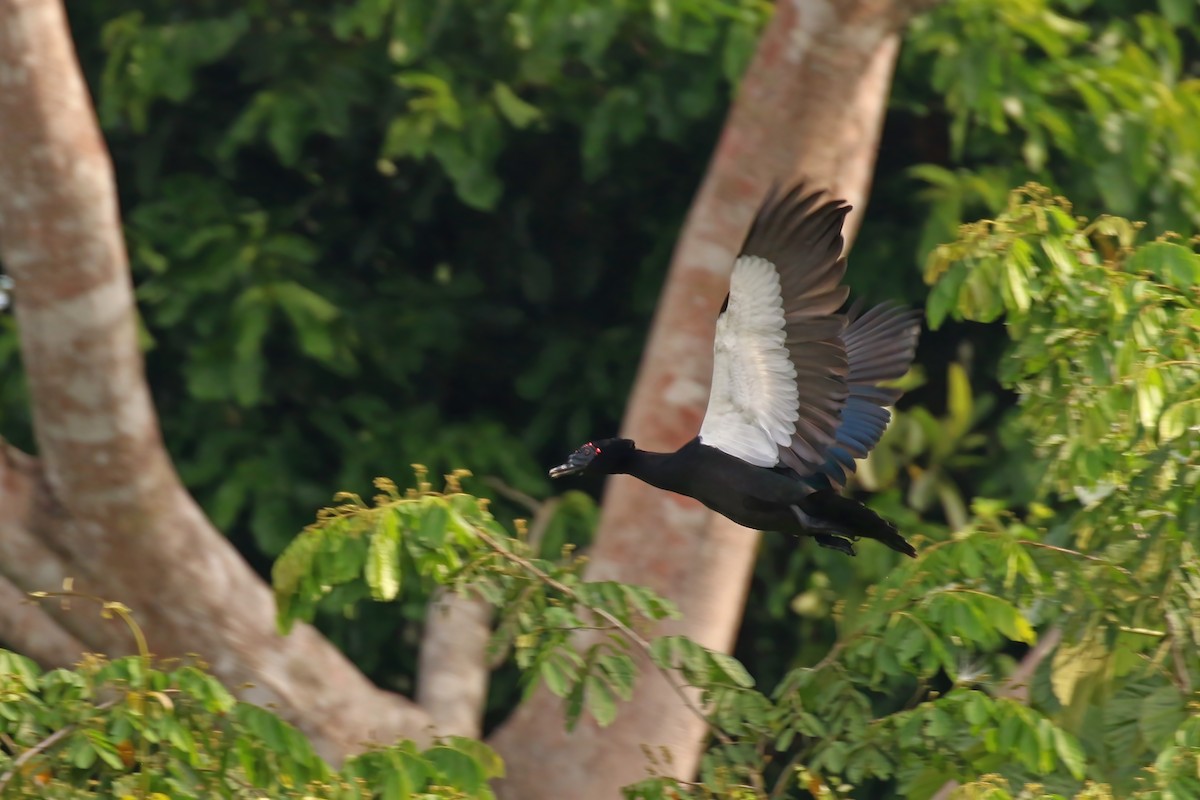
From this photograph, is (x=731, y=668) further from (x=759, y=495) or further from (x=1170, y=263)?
(x=1170, y=263)

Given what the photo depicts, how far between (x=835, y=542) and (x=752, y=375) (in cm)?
55

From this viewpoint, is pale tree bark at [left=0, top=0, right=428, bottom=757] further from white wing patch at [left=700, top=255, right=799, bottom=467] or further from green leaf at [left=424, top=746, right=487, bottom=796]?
white wing patch at [left=700, top=255, right=799, bottom=467]

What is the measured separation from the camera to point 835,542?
405 cm

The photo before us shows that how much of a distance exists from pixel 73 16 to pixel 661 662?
426cm

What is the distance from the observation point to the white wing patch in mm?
3574

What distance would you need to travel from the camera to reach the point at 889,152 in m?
6.66

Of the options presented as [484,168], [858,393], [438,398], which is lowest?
[438,398]

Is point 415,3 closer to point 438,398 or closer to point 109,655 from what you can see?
point 438,398

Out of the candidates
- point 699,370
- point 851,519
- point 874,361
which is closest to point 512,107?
point 699,370

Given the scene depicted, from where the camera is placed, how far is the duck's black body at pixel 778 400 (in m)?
3.57

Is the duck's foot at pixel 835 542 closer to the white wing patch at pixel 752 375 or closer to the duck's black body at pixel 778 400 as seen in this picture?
the duck's black body at pixel 778 400

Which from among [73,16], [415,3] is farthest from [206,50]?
[73,16]

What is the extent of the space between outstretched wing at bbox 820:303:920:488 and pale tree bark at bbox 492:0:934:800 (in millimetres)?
514

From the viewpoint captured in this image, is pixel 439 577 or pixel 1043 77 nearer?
pixel 439 577
